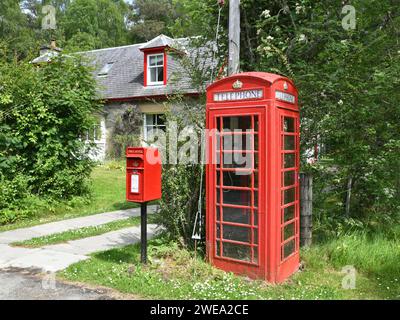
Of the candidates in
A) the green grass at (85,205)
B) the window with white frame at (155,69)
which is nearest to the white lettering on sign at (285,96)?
the green grass at (85,205)

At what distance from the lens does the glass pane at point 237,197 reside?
17.2 ft

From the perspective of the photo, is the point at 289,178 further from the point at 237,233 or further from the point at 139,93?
the point at 139,93

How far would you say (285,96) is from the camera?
5383 mm

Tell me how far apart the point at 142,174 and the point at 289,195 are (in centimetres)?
201

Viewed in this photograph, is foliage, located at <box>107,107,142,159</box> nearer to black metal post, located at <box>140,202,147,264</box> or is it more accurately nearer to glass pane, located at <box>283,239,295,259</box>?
black metal post, located at <box>140,202,147,264</box>

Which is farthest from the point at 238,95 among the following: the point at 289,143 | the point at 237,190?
the point at 237,190

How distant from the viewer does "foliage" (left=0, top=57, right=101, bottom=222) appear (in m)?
9.34

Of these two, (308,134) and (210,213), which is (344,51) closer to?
(308,134)

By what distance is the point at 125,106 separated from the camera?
21.5 metres

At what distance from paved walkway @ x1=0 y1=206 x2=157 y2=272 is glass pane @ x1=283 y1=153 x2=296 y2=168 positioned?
2.81m

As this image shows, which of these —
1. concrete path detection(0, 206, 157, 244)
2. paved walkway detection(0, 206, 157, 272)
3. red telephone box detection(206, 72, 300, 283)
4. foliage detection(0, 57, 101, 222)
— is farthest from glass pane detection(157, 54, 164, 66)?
red telephone box detection(206, 72, 300, 283)

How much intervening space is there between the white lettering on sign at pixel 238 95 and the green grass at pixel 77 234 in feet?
8.04

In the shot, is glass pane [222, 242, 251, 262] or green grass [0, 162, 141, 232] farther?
green grass [0, 162, 141, 232]

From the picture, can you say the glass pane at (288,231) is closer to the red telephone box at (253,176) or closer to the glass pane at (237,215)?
the red telephone box at (253,176)
